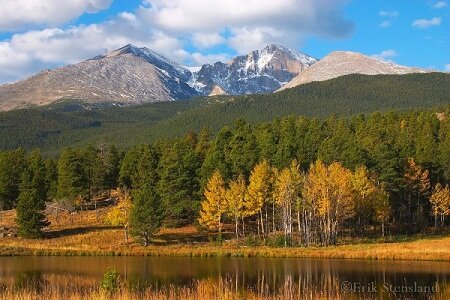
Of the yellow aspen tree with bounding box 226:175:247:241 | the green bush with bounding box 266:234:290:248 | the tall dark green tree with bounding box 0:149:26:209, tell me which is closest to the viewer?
the green bush with bounding box 266:234:290:248

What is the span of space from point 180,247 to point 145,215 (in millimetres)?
7128

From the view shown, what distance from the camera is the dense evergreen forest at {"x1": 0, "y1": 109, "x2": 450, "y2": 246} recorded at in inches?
2891

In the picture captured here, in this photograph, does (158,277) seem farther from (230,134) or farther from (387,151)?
(230,134)

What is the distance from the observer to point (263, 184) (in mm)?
78312

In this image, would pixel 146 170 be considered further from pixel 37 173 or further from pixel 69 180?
pixel 37 173

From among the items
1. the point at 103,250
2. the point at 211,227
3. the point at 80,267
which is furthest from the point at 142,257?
the point at 211,227

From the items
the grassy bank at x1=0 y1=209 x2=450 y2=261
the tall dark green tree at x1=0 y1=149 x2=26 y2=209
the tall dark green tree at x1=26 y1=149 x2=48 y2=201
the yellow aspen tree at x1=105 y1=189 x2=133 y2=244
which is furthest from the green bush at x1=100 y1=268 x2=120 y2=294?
the tall dark green tree at x1=0 y1=149 x2=26 y2=209

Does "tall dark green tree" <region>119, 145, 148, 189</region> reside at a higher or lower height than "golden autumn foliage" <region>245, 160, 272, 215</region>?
higher

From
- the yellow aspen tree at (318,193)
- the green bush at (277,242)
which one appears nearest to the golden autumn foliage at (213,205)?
the green bush at (277,242)

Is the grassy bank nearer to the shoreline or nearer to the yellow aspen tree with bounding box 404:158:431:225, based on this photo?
the shoreline

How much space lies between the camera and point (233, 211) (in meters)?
77.6

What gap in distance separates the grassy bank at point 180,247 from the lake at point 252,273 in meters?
3.73

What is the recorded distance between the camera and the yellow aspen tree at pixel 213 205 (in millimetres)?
78188

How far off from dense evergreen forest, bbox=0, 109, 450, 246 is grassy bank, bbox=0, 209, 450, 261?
2.77 metres
